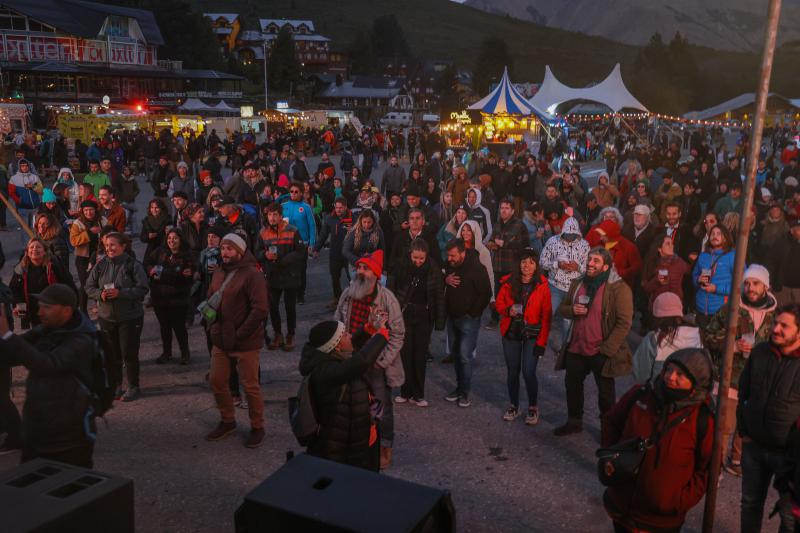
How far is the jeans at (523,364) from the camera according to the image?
5.95 m

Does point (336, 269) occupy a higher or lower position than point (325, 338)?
lower

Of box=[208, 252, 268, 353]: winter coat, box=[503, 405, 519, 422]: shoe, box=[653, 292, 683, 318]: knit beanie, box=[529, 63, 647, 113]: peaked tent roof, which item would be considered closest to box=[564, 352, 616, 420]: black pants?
box=[503, 405, 519, 422]: shoe

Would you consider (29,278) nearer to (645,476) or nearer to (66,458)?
(66,458)

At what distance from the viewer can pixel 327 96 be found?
99.8 metres

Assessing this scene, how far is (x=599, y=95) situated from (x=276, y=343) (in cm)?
2592

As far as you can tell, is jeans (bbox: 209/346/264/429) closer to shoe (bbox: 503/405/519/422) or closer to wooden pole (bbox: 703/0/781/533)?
shoe (bbox: 503/405/519/422)

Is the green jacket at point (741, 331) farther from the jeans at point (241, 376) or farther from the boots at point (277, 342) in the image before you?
the boots at point (277, 342)

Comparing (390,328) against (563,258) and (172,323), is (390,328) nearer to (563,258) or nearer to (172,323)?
(563,258)

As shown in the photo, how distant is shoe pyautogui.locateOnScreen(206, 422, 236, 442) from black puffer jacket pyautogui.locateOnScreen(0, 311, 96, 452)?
1.77 m

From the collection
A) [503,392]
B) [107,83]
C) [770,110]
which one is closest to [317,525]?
[503,392]

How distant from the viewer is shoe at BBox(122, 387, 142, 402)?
6497mm

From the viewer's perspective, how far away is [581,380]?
5.66 meters

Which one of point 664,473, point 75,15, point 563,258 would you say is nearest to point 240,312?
point 664,473

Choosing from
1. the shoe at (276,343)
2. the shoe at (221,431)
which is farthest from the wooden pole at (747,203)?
the shoe at (276,343)
